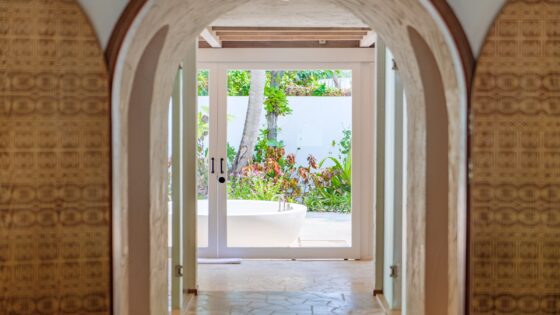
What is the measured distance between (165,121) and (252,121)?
292 cm

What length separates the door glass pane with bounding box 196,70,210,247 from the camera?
658cm

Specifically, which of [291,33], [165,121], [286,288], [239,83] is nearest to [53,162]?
[165,121]

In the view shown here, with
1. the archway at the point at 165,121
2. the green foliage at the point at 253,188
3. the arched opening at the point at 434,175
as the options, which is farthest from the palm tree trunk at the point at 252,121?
the arched opening at the point at 434,175

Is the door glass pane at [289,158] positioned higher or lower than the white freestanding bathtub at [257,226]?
higher

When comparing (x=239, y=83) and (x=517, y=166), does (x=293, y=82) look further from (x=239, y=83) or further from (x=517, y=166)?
(x=517, y=166)

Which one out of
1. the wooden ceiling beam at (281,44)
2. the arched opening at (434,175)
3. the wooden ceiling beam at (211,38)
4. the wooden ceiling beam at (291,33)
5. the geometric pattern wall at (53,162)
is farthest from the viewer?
the wooden ceiling beam at (281,44)

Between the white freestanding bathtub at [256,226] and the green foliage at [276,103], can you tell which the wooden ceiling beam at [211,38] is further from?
the white freestanding bathtub at [256,226]

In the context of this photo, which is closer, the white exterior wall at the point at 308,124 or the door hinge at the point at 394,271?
the door hinge at the point at 394,271

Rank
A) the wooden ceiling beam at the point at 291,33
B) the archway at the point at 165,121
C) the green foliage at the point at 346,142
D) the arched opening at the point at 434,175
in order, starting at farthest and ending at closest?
1. the green foliage at the point at 346,142
2. the wooden ceiling beam at the point at 291,33
3. the arched opening at the point at 434,175
4. the archway at the point at 165,121

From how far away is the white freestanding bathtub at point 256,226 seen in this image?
21.7 feet

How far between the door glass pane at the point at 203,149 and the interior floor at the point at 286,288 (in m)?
0.51

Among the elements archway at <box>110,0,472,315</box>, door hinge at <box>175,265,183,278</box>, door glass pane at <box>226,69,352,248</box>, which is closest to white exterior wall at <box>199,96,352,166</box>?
door glass pane at <box>226,69,352,248</box>

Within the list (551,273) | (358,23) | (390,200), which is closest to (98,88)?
(551,273)

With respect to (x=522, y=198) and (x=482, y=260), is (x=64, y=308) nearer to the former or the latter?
(x=482, y=260)
